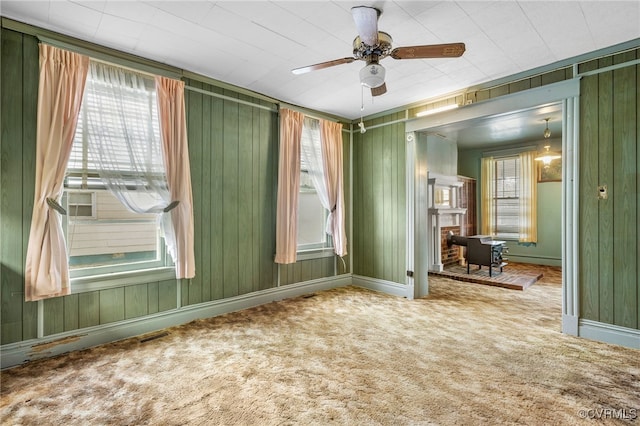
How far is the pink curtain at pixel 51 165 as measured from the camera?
2.45m

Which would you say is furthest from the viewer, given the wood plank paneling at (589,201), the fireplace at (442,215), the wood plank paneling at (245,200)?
the fireplace at (442,215)

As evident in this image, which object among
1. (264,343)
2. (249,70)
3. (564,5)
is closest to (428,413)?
(264,343)

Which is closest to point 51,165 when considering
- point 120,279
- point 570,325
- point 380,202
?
point 120,279

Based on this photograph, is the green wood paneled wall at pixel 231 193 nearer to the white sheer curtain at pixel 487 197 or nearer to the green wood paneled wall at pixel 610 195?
the green wood paneled wall at pixel 610 195

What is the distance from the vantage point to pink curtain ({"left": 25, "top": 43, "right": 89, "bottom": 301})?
2.45m

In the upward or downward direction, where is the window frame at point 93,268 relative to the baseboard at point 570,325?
upward

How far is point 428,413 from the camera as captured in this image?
1.85m

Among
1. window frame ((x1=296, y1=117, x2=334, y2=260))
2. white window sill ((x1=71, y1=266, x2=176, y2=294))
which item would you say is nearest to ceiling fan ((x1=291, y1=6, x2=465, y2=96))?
window frame ((x1=296, y1=117, x2=334, y2=260))

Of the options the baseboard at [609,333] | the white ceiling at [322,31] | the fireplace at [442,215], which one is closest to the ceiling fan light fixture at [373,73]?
the white ceiling at [322,31]

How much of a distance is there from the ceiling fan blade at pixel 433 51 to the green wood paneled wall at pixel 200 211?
2.18 meters

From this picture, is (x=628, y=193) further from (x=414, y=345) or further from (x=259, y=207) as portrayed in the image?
(x=259, y=207)

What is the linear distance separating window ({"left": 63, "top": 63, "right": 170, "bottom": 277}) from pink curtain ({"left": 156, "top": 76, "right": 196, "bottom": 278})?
9 cm

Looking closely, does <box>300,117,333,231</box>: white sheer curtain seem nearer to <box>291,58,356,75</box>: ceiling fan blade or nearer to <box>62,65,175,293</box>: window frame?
<box>291,58,356,75</box>: ceiling fan blade

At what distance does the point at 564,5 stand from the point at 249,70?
274 cm
